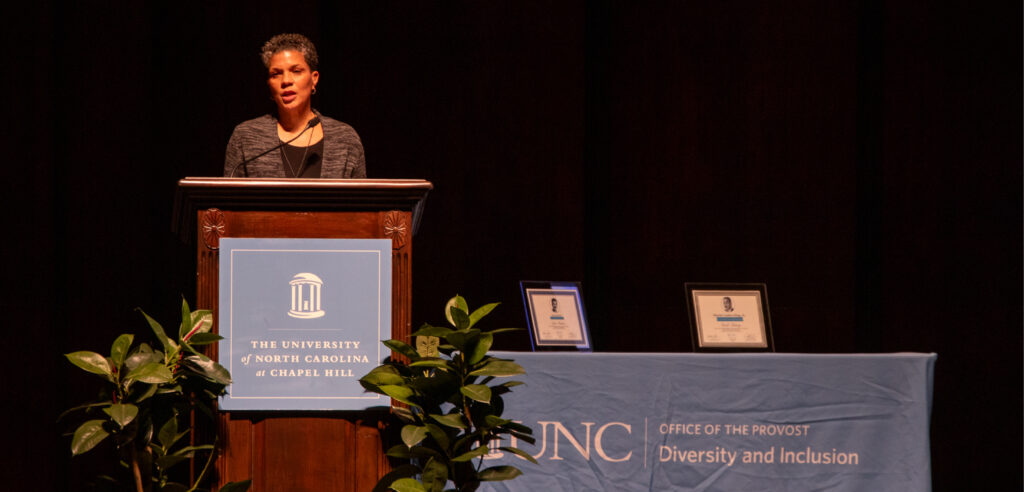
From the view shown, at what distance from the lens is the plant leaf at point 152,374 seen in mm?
2346

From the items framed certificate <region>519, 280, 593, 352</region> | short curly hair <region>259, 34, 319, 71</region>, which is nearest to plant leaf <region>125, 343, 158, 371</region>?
short curly hair <region>259, 34, 319, 71</region>

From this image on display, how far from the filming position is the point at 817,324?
15.8 ft

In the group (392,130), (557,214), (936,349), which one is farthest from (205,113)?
(936,349)

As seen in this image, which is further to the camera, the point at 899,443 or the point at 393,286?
the point at 899,443

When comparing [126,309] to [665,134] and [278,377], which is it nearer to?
[278,377]

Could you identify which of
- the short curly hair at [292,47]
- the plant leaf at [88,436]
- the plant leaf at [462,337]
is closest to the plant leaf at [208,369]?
the plant leaf at [88,436]

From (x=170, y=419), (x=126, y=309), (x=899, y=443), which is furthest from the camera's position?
(x=126, y=309)

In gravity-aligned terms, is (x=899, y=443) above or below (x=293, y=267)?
below

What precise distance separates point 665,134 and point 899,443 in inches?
81.5

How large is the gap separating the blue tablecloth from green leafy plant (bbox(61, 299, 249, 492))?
901 millimetres

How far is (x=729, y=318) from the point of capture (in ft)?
11.9

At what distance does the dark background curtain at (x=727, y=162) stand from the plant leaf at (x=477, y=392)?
2.17 metres

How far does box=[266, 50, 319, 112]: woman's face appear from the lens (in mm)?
2920

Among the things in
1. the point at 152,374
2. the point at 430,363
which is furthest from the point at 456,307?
the point at 152,374
